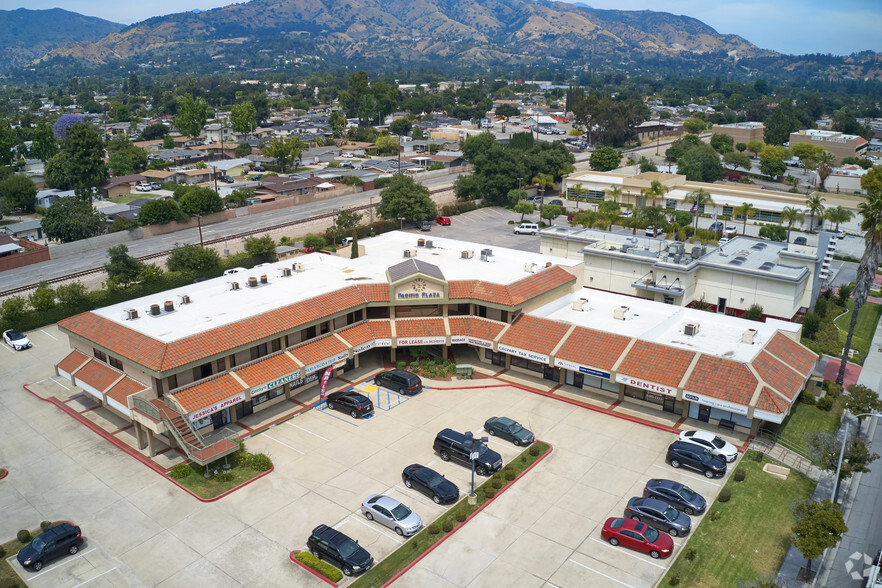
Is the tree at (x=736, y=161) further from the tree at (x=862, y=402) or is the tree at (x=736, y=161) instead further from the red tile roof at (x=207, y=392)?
the red tile roof at (x=207, y=392)

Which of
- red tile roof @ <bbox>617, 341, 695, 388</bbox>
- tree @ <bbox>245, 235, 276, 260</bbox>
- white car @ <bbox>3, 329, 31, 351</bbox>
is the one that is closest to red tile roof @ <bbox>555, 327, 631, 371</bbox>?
red tile roof @ <bbox>617, 341, 695, 388</bbox>

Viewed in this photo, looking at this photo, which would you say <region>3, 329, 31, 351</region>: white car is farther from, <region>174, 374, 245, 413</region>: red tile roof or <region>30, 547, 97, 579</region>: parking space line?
<region>30, 547, 97, 579</region>: parking space line

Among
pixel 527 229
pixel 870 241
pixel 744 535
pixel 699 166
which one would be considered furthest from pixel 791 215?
pixel 744 535

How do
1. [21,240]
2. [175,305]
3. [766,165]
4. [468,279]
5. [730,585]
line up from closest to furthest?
[730,585], [175,305], [468,279], [21,240], [766,165]

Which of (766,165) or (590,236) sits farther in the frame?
(766,165)

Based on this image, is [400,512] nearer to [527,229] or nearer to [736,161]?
[527,229]

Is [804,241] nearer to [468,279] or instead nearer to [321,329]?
[468,279]

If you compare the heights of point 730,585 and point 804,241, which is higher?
point 804,241

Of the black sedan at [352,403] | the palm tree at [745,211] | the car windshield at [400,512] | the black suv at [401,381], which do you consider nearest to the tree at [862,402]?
the car windshield at [400,512]

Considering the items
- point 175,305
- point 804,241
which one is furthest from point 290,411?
point 804,241
